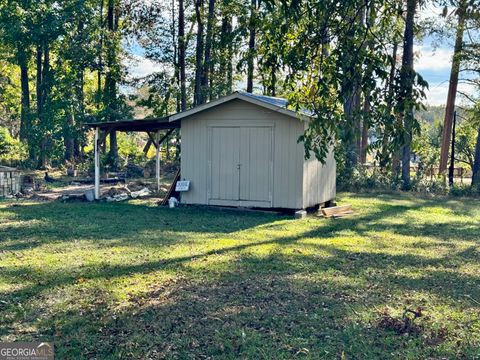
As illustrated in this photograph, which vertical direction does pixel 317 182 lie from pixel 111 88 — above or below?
below

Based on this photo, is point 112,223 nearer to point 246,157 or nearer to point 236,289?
point 246,157

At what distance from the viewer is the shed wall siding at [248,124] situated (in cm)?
969

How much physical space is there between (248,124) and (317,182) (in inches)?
83.6

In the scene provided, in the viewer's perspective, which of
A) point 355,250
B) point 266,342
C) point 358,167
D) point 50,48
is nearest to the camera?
point 266,342

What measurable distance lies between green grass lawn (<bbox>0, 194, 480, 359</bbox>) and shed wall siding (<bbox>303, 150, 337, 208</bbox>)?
148cm

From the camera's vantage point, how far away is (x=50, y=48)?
21.6 meters

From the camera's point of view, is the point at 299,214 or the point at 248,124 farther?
the point at 248,124

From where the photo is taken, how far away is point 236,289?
4.61 metres

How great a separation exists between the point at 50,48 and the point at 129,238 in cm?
1775

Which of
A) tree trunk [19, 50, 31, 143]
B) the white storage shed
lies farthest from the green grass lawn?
tree trunk [19, 50, 31, 143]

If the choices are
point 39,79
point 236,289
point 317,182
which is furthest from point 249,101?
point 39,79

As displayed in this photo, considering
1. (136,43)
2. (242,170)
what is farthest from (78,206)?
(136,43)

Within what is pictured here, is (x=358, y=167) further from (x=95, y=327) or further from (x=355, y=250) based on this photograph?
(x=95, y=327)

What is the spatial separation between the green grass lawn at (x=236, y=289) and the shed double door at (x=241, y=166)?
1664 millimetres
